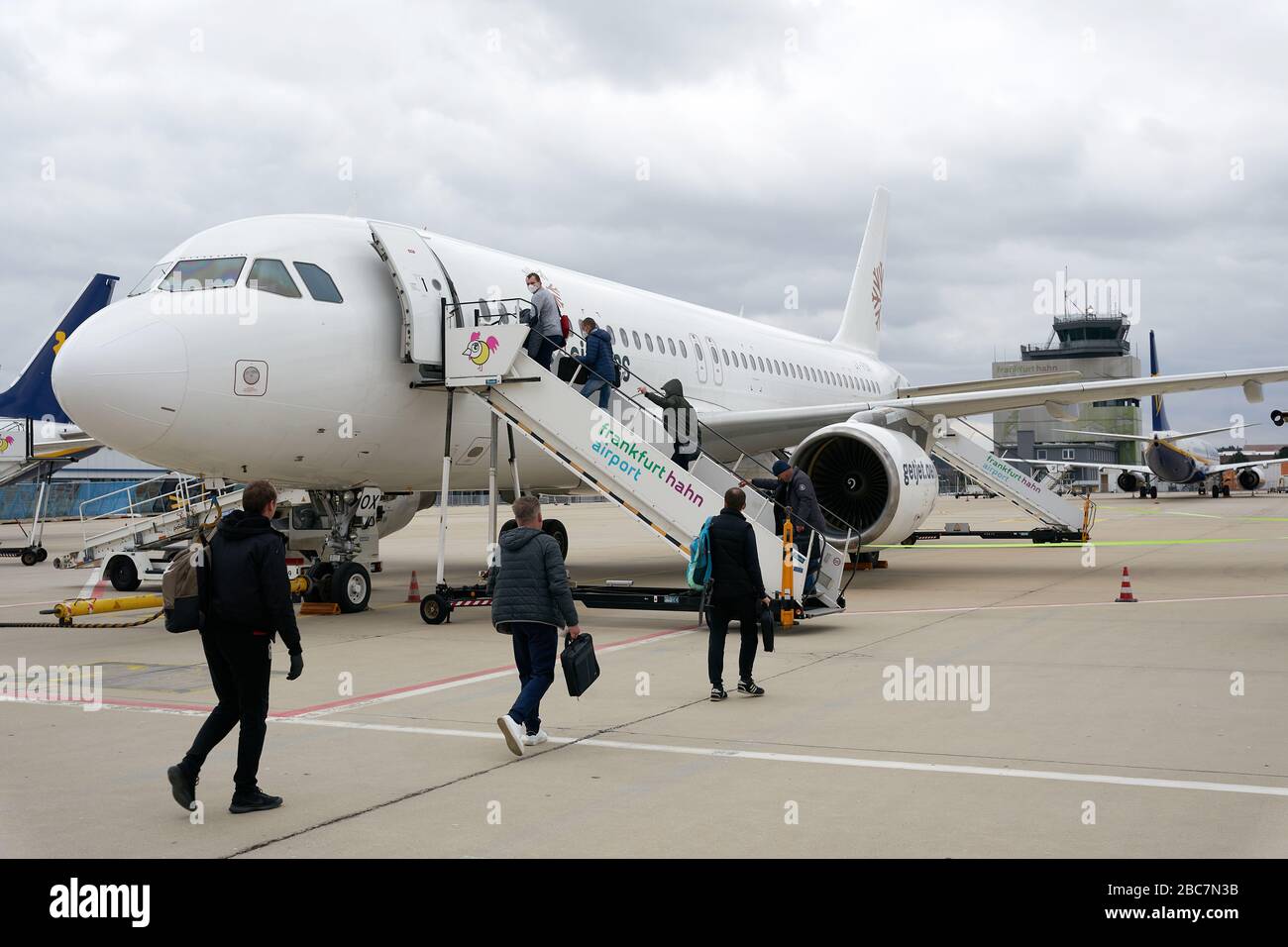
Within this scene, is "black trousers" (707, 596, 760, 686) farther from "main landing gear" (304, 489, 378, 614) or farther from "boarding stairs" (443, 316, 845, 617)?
"main landing gear" (304, 489, 378, 614)

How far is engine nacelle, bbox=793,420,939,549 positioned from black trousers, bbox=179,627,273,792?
9491 millimetres

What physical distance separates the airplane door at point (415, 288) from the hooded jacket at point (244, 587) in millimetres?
6602

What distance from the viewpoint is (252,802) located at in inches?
198

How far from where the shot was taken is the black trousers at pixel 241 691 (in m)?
5.05

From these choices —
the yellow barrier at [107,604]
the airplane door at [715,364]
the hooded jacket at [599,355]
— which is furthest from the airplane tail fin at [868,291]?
the yellow barrier at [107,604]

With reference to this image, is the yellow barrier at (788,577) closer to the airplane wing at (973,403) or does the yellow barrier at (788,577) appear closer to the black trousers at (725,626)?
the black trousers at (725,626)

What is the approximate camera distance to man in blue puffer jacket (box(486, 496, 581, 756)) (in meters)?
6.08

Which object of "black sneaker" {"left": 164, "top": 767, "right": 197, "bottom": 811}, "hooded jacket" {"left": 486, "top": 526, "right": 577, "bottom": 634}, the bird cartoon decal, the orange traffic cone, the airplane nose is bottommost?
"black sneaker" {"left": 164, "top": 767, "right": 197, "bottom": 811}

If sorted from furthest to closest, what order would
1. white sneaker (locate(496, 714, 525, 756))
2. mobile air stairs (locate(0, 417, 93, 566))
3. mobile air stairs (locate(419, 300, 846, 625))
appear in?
mobile air stairs (locate(0, 417, 93, 566)) < mobile air stairs (locate(419, 300, 846, 625)) < white sneaker (locate(496, 714, 525, 756))

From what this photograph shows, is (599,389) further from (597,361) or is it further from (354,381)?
(354,381)

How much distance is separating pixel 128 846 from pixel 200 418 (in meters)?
6.31


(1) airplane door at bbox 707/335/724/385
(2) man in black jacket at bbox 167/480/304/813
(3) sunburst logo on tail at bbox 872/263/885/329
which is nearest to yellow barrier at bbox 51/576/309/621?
(2) man in black jacket at bbox 167/480/304/813
